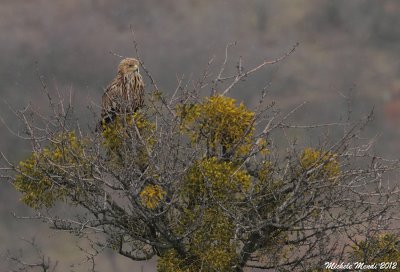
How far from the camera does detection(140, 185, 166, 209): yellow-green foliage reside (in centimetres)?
1026

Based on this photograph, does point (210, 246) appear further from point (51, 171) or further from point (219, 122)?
point (51, 171)

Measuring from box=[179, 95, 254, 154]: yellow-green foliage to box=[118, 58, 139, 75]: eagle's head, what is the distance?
1.94 metres

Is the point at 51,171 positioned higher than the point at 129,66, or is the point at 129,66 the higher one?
the point at 129,66

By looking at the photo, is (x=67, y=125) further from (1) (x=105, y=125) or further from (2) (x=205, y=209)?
(2) (x=205, y=209)

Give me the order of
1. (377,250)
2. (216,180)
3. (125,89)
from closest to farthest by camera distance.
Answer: (216,180) < (377,250) < (125,89)

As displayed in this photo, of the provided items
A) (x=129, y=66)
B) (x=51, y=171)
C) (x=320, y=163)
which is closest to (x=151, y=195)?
(x=51, y=171)

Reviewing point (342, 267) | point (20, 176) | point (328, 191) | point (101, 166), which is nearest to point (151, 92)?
point (101, 166)

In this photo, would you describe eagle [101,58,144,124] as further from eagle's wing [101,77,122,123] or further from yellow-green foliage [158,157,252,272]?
yellow-green foliage [158,157,252,272]

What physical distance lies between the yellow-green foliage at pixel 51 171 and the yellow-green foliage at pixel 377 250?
497 cm

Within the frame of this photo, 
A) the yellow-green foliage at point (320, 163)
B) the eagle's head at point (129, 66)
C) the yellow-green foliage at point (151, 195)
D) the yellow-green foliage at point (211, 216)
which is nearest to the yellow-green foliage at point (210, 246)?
the yellow-green foliage at point (211, 216)

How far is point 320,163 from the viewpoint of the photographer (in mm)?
11133

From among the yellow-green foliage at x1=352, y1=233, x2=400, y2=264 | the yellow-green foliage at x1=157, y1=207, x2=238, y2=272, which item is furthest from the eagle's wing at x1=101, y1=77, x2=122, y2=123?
the yellow-green foliage at x1=352, y1=233, x2=400, y2=264

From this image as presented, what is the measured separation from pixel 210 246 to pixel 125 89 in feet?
11.6

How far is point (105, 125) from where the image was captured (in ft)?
38.0
